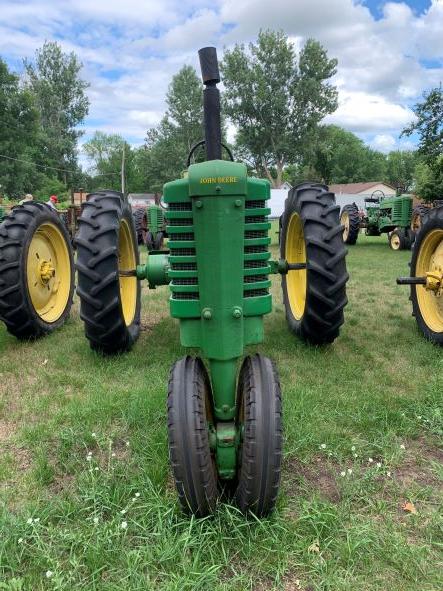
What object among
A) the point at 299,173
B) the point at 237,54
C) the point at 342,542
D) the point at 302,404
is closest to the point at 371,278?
the point at 302,404

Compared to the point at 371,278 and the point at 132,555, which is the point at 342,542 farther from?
the point at 371,278

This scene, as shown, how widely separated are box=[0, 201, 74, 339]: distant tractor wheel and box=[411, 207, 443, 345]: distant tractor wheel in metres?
4.06

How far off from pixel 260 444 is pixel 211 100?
5.93ft

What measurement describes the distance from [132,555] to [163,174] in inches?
2013

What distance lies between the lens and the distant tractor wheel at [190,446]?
7.44 feet

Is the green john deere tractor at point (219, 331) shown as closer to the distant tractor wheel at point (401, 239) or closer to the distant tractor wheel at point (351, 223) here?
the distant tractor wheel at point (401, 239)

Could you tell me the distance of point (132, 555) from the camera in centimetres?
220

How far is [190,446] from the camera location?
226 cm

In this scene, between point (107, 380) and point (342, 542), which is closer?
point (342, 542)

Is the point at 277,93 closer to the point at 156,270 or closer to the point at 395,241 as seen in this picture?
the point at 395,241

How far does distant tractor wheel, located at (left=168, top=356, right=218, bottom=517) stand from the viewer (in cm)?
227

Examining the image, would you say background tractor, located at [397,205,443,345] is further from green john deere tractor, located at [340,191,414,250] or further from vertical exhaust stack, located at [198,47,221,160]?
green john deere tractor, located at [340,191,414,250]

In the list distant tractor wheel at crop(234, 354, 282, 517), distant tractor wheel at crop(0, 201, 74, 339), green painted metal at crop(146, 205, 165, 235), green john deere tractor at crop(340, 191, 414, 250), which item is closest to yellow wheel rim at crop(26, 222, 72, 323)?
distant tractor wheel at crop(0, 201, 74, 339)

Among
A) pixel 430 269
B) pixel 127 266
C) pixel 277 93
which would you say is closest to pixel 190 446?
pixel 127 266
